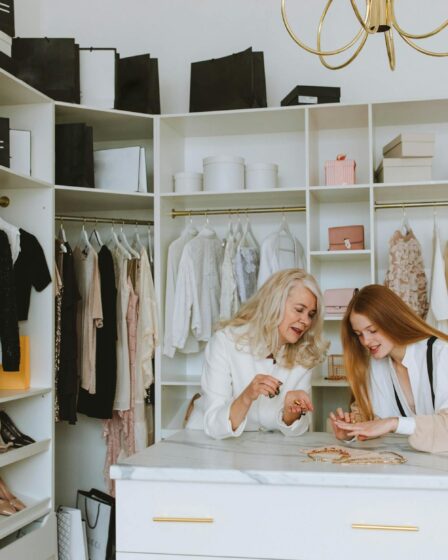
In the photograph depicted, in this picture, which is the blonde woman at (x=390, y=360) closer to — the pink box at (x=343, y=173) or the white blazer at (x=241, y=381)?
the white blazer at (x=241, y=381)

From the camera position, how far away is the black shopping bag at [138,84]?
4.23m

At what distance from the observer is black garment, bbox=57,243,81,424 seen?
387cm

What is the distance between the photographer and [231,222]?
15.4 feet

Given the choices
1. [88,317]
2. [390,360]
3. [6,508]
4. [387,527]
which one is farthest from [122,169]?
[387,527]

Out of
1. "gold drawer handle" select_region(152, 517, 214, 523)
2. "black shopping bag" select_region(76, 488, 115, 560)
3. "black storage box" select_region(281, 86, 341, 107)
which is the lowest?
"black shopping bag" select_region(76, 488, 115, 560)

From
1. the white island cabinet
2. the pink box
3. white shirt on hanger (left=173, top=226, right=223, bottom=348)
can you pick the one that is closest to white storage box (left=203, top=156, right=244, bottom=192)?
white shirt on hanger (left=173, top=226, right=223, bottom=348)

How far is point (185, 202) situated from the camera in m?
4.64

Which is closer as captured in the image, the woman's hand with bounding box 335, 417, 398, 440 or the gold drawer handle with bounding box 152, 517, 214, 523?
the gold drawer handle with bounding box 152, 517, 214, 523

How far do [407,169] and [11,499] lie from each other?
2.70 m

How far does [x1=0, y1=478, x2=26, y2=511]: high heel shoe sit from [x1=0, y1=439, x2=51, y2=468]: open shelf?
0.12 meters

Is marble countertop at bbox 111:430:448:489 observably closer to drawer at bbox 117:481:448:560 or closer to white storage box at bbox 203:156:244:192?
drawer at bbox 117:481:448:560

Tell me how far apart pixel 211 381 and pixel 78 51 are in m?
2.23

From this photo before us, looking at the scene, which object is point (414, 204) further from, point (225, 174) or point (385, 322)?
point (385, 322)

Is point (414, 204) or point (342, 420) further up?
point (414, 204)
